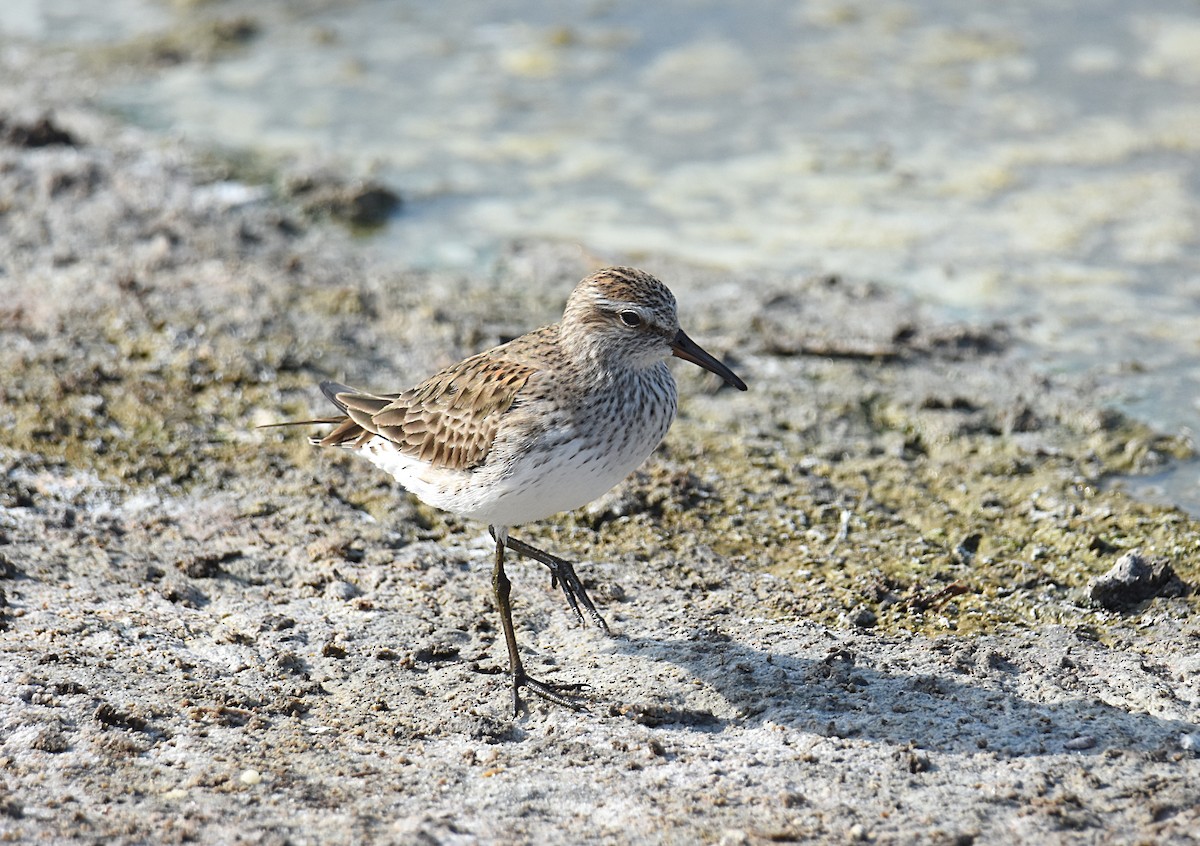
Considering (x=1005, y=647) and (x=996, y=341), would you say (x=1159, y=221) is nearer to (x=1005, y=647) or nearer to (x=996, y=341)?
(x=996, y=341)

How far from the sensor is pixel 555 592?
5504 millimetres

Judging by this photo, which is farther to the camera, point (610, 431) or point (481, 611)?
point (481, 611)

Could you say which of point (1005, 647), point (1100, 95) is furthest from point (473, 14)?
point (1005, 647)

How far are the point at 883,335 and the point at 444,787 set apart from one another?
3.92 m

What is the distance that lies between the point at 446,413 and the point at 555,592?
0.86 metres

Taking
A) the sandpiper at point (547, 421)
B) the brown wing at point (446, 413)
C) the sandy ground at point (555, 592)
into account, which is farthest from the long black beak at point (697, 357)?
the sandy ground at point (555, 592)

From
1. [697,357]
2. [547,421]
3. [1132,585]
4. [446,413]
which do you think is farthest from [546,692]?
[1132,585]

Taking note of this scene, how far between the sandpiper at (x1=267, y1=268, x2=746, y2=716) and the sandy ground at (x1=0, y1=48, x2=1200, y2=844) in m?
0.43

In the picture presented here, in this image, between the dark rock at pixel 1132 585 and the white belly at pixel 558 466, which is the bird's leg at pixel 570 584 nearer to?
the white belly at pixel 558 466

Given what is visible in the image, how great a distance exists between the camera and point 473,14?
11305mm

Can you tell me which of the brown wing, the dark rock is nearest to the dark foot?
the brown wing

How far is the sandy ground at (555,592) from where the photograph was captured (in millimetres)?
4203

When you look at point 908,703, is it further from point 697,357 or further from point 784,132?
point 784,132

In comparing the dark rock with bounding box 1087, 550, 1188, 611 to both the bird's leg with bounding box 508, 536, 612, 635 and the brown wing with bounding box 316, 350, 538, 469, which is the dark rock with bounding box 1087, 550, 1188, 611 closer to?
the bird's leg with bounding box 508, 536, 612, 635
